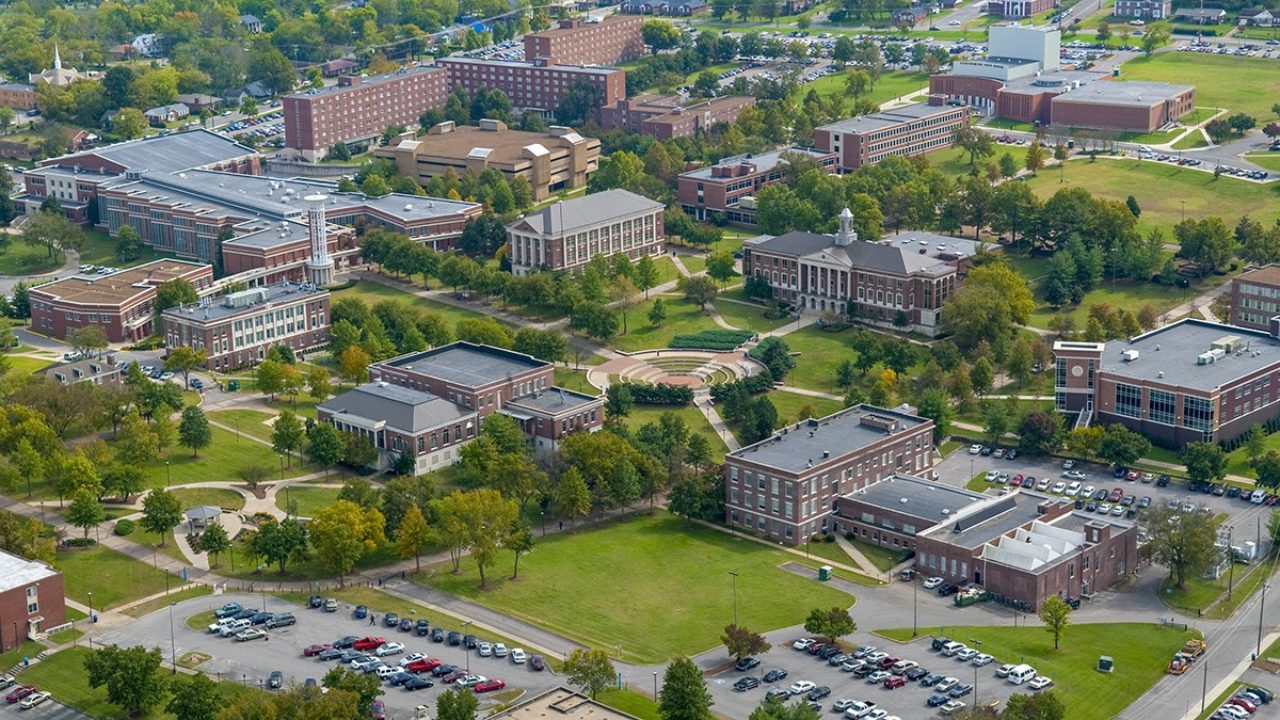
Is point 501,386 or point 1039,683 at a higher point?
point 501,386

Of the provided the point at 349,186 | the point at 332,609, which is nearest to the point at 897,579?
the point at 332,609

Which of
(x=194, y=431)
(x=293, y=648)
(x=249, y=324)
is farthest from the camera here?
(x=249, y=324)

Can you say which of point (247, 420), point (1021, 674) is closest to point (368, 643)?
point (1021, 674)

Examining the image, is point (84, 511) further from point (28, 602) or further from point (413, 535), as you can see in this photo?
point (413, 535)

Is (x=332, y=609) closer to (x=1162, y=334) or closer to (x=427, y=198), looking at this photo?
(x=1162, y=334)

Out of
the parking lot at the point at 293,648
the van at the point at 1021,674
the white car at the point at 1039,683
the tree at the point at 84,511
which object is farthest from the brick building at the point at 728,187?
the white car at the point at 1039,683
